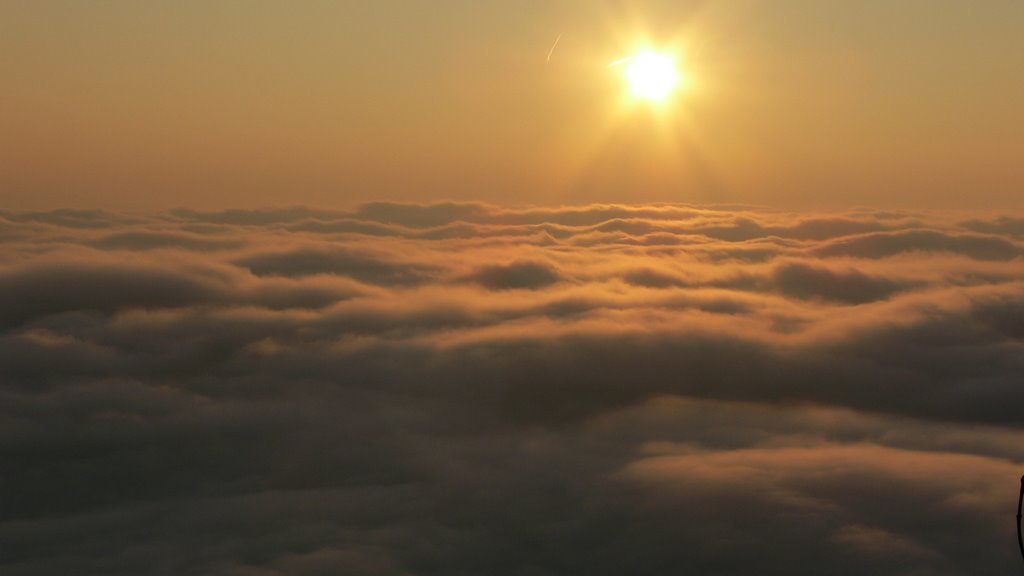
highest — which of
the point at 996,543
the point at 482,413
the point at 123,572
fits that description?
the point at 482,413

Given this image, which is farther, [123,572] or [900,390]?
[900,390]

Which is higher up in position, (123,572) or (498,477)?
(498,477)

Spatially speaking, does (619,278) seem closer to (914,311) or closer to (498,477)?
(914,311)

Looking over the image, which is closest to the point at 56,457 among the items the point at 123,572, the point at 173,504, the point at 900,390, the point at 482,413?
the point at 173,504

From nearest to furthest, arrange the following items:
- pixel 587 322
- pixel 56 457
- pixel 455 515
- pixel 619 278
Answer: pixel 455 515 < pixel 56 457 < pixel 587 322 < pixel 619 278

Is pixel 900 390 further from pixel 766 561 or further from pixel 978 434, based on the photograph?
pixel 766 561

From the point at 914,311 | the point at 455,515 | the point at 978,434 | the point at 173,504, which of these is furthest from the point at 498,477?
the point at 914,311

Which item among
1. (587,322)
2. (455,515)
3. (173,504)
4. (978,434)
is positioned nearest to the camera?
(455,515)

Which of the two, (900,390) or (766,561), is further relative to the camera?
(900,390)

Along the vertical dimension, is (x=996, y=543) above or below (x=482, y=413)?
below
